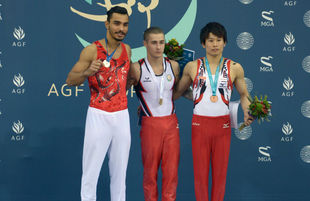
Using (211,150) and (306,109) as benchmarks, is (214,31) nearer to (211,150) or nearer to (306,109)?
(211,150)

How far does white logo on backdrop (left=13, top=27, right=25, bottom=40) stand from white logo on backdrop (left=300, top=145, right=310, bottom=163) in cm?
441

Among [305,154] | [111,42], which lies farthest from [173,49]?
[305,154]

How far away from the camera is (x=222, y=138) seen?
3.14 meters

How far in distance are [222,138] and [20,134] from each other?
2.88 meters

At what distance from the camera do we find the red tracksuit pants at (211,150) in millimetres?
3141

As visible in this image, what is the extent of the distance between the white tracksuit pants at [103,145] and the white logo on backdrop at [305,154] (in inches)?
113

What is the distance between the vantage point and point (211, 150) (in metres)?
3.21

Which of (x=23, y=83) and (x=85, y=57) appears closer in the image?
(x=85, y=57)

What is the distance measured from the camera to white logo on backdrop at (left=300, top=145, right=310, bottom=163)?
445cm

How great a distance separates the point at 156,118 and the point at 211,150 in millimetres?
680

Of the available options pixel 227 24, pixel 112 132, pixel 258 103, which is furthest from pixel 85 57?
pixel 227 24

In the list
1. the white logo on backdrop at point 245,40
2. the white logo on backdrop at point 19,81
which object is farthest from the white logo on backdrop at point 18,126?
the white logo on backdrop at point 245,40

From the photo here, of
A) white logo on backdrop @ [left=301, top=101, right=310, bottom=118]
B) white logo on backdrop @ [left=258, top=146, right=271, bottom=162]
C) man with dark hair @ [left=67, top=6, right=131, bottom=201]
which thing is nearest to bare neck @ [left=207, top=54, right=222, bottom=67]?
man with dark hair @ [left=67, top=6, right=131, bottom=201]

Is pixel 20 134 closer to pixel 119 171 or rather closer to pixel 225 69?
pixel 119 171
